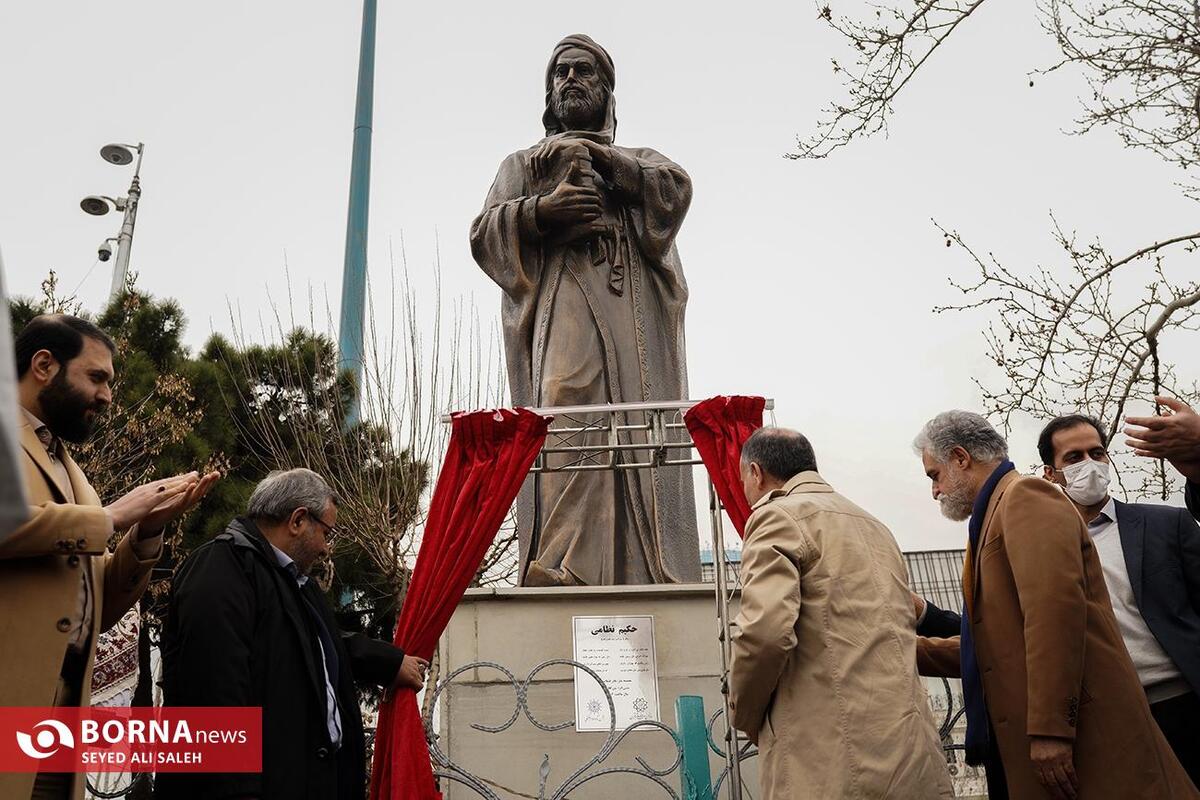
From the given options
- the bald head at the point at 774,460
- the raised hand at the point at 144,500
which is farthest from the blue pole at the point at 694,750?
the raised hand at the point at 144,500

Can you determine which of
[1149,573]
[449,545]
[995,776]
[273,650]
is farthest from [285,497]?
[1149,573]

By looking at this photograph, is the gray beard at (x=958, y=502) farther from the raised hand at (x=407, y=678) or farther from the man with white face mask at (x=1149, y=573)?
the raised hand at (x=407, y=678)

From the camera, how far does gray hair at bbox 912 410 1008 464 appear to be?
340cm

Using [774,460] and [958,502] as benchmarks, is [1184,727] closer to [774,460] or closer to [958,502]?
[958,502]

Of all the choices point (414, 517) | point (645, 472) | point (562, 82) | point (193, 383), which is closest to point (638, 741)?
point (645, 472)

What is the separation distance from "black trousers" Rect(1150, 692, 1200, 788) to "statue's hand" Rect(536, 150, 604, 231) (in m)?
4.38

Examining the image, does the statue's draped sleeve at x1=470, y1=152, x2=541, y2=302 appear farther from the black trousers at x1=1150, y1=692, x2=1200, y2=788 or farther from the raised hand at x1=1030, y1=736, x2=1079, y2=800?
the raised hand at x1=1030, y1=736, x2=1079, y2=800

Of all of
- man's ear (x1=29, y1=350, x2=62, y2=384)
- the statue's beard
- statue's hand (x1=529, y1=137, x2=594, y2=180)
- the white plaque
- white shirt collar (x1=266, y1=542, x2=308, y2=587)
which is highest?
the statue's beard

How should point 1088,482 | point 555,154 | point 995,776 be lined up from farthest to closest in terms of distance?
point 555,154 < point 1088,482 < point 995,776

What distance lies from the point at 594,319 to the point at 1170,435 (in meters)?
3.94

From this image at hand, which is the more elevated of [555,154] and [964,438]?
[555,154]

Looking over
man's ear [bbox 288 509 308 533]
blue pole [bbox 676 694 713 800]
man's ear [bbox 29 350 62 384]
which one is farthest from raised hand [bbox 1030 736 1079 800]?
man's ear [bbox 29 350 62 384]

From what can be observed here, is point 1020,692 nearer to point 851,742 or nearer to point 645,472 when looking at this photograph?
point 851,742

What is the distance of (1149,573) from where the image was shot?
11.3 ft
